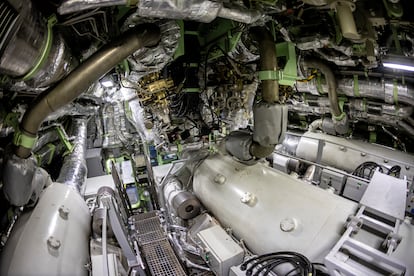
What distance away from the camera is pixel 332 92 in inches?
185

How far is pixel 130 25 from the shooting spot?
1.97 meters

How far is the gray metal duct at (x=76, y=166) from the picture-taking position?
385cm

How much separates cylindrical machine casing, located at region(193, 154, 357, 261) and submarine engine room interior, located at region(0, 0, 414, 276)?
0.01m

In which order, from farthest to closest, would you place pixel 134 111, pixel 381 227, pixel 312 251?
1. pixel 134 111
2. pixel 312 251
3. pixel 381 227

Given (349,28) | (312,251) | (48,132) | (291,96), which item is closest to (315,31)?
(349,28)

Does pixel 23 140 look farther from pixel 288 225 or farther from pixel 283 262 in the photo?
pixel 288 225

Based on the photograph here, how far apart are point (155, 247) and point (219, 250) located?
122 cm

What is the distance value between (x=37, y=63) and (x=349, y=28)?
2129 mm

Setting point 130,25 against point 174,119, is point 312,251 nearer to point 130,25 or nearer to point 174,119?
point 130,25

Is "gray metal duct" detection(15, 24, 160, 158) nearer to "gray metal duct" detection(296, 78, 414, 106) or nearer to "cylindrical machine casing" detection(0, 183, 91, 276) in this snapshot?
"cylindrical machine casing" detection(0, 183, 91, 276)

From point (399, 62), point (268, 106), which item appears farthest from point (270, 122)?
point (399, 62)

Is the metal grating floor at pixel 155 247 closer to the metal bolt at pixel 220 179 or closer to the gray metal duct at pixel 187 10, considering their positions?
the metal bolt at pixel 220 179

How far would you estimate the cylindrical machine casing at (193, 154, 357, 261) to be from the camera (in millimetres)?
2428

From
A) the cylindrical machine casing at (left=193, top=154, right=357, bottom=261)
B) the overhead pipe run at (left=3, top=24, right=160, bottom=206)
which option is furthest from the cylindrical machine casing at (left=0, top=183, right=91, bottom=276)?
the cylindrical machine casing at (left=193, top=154, right=357, bottom=261)
